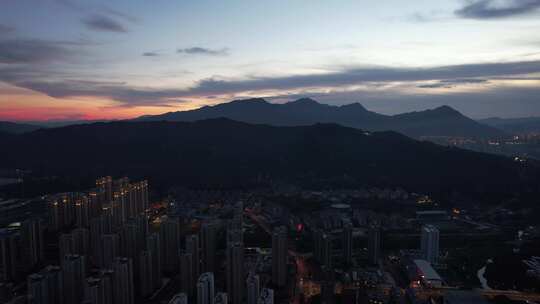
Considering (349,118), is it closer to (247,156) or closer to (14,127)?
(247,156)

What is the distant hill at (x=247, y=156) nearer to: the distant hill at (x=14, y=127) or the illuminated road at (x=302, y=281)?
the distant hill at (x=14, y=127)

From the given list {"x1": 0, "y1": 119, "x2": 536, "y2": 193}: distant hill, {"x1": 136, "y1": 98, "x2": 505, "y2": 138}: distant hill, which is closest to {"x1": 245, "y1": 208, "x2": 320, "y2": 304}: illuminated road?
{"x1": 0, "y1": 119, "x2": 536, "y2": 193}: distant hill

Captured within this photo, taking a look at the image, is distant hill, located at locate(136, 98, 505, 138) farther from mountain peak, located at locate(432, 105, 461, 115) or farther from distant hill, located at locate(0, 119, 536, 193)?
distant hill, located at locate(0, 119, 536, 193)

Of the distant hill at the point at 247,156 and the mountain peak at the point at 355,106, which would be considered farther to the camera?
the mountain peak at the point at 355,106

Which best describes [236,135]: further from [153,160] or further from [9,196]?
[9,196]

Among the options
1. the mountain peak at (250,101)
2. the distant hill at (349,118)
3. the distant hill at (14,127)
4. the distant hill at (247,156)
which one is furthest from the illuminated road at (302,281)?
the mountain peak at (250,101)

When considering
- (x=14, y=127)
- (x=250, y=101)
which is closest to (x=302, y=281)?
(x=14, y=127)
